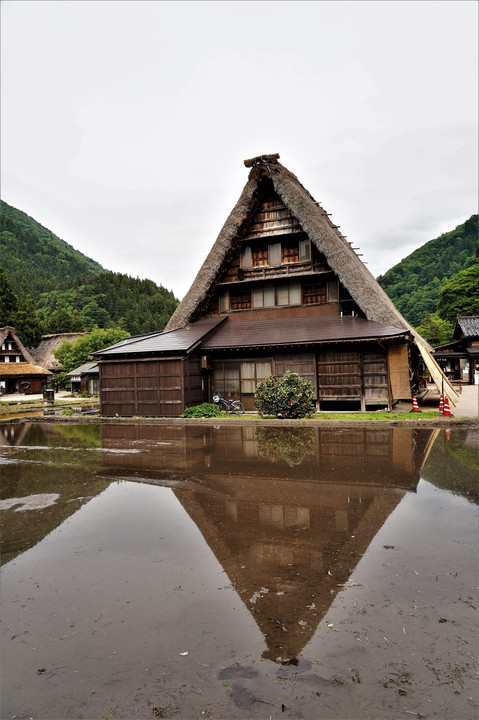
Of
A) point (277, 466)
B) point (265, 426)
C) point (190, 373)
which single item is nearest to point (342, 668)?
point (277, 466)

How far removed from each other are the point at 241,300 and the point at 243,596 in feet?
62.8

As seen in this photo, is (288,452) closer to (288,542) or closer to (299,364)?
(288,542)

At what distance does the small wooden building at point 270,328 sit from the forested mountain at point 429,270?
61.0m

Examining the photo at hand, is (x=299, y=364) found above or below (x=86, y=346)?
below

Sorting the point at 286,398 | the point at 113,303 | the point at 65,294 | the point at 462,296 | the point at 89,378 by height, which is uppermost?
the point at 65,294

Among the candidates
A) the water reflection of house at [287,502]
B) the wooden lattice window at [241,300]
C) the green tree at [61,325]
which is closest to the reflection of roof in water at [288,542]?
the water reflection of house at [287,502]

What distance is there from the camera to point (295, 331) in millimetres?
18797

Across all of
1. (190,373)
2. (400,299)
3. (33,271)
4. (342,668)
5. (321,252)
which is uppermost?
(33,271)

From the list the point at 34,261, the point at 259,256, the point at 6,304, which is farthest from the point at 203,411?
the point at 34,261

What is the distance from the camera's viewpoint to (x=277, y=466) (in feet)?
26.9

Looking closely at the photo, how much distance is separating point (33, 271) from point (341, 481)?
106m

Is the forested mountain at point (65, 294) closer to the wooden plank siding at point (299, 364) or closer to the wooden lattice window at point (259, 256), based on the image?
the wooden lattice window at point (259, 256)

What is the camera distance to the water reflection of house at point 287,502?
3471mm

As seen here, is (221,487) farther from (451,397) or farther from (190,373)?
(451,397)
